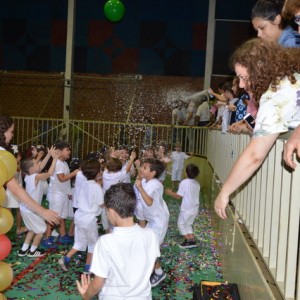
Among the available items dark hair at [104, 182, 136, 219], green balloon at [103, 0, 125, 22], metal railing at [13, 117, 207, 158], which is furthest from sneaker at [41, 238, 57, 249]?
green balloon at [103, 0, 125, 22]

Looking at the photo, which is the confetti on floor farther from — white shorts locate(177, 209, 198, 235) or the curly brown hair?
the curly brown hair

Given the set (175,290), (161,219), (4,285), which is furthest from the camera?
(161,219)

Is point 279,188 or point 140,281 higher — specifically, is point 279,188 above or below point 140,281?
above

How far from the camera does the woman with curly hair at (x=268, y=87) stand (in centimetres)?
190

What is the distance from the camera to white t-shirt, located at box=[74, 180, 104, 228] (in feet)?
15.5

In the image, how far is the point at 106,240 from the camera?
2406mm

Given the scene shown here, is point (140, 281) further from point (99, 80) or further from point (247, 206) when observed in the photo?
point (99, 80)

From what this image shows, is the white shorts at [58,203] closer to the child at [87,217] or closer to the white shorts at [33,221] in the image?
the white shorts at [33,221]

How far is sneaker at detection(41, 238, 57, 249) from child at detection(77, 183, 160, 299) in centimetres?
320

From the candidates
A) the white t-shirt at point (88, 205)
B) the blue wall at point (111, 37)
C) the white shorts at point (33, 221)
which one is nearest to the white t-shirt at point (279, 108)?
the white t-shirt at point (88, 205)

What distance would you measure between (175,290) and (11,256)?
6.68 ft

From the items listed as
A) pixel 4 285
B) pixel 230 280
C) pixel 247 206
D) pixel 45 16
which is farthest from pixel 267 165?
pixel 45 16

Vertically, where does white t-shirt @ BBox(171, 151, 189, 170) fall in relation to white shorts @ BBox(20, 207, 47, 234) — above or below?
above

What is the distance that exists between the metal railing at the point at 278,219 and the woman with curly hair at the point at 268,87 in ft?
0.63
